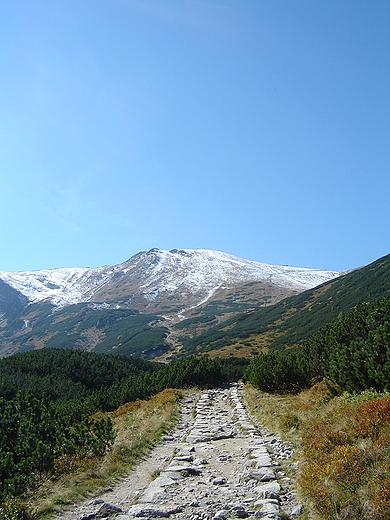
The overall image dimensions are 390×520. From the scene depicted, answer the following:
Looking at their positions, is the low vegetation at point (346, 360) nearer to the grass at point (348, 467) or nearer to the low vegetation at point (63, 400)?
the grass at point (348, 467)

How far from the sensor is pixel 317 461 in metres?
7.71

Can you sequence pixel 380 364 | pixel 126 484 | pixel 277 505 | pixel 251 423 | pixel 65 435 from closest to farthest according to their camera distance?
pixel 277 505
pixel 126 484
pixel 65 435
pixel 380 364
pixel 251 423

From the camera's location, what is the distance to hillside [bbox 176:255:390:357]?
9175 centimetres

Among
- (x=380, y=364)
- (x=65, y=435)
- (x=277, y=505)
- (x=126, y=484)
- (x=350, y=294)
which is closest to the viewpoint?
(x=277, y=505)

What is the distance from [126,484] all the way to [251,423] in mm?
9864

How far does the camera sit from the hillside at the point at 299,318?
9175 centimetres

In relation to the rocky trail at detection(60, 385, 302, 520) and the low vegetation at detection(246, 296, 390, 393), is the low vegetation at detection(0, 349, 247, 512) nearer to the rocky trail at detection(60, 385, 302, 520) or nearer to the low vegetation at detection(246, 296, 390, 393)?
the rocky trail at detection(60, 385, 302, 520)

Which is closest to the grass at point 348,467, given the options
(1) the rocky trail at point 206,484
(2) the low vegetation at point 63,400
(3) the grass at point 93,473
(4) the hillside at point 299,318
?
(1) the rocky trail at point 206,484

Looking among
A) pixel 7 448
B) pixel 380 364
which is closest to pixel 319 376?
pixel 380 364

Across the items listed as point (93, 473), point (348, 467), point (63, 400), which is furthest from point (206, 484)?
point (63, 400)

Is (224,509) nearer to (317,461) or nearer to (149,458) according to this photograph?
(317,461)

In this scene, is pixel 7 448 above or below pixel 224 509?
above

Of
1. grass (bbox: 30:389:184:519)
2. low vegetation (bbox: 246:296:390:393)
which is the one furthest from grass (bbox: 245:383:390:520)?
low vegetation (bbox: 246:296:390:393)

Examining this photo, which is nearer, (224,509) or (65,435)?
(224,509)
